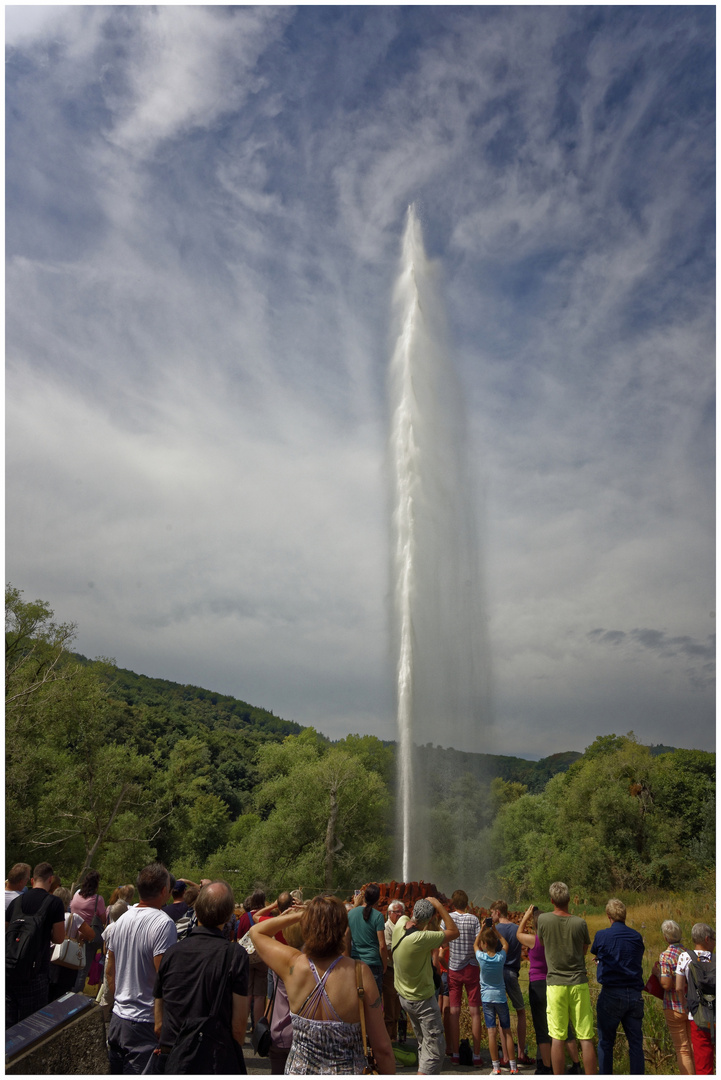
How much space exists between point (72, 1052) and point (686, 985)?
6.12m

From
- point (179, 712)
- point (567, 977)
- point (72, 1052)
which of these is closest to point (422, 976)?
point (567, 977)

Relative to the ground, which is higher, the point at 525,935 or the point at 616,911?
the point at 616,911

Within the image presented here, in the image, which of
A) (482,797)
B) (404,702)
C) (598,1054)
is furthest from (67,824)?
(598,1054)

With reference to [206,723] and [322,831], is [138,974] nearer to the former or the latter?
[322,831]

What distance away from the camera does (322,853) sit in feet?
118

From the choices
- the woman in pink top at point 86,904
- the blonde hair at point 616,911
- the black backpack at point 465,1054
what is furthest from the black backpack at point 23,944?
Result: the blonde hair at point 616,911

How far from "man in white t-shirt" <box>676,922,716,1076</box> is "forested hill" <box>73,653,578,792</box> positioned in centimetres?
1487

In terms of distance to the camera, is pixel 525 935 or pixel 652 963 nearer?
pixel 525 935

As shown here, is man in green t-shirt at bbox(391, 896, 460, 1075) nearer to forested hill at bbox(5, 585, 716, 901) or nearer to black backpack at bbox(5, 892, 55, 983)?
black backpack at bbox(5, 892, 55, 983)

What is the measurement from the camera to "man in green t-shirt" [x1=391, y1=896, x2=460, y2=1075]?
21.1 feet

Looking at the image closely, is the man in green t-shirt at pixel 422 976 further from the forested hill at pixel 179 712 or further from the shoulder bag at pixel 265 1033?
the forested hill at pixel 179 712

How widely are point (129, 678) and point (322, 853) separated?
9145cm

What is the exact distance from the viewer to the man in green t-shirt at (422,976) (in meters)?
6.42

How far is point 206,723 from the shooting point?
95.1m
